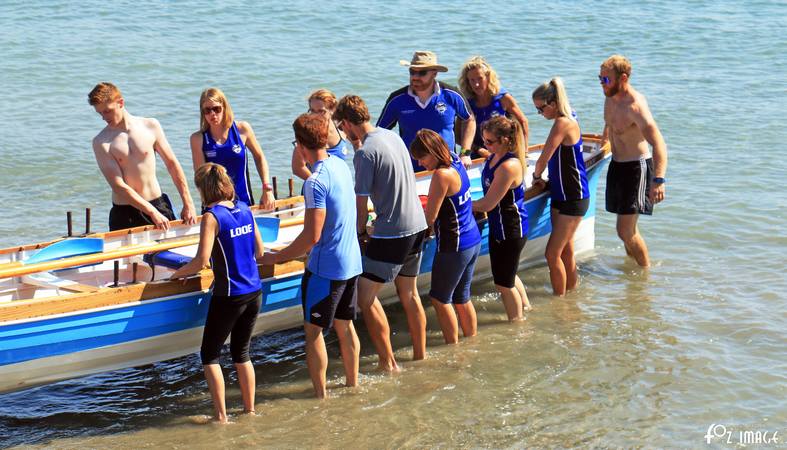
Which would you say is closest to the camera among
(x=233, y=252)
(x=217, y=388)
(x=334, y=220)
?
(x=233, y=252)

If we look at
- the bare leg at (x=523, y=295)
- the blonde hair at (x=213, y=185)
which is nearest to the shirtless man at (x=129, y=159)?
the blonde hair at (x=213, y=185)

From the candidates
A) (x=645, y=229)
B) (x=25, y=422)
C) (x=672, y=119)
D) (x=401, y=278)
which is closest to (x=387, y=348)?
(x=401, y=278)

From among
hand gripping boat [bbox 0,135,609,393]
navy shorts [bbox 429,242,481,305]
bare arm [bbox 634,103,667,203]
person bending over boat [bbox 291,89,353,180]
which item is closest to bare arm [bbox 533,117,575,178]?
bare arm [bbox 634,103,667,203]

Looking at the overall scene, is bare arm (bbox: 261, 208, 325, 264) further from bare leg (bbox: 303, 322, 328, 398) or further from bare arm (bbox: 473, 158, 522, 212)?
bare arm (bbox: 473, 158, 522, 212)

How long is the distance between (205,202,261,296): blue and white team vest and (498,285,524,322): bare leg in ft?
8.75

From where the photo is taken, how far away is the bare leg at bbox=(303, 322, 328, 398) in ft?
22.3

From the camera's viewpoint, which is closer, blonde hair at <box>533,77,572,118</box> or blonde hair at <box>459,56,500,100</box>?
blonde hair at <box>533,77,572,118</box>

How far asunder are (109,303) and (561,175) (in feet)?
13.1

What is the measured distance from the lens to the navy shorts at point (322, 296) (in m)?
6.62

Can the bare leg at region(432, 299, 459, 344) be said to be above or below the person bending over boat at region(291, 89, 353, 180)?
below

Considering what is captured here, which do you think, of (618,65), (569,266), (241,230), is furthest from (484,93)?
(241,230)

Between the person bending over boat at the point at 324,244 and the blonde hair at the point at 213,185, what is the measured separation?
0.51 metres

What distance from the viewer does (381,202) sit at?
6793 mm

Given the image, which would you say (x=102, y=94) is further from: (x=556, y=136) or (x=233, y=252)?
(x=556, y=136)
